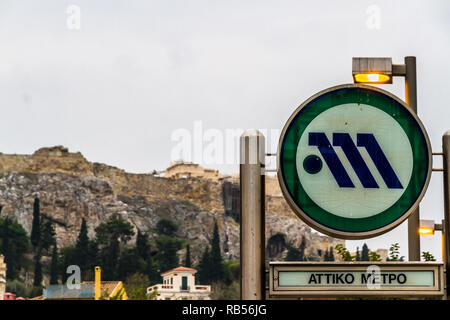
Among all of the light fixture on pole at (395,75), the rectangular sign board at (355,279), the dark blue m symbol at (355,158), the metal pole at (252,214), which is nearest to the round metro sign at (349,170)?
the dark blue m symbol at (355,158)

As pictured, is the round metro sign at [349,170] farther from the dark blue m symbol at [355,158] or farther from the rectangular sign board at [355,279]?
the rectangular sign board at [355,279]

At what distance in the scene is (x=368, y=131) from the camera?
9.57 meters

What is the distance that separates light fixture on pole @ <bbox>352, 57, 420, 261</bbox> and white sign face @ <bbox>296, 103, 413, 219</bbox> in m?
1.18

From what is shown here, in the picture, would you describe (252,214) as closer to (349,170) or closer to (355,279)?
(349,170)

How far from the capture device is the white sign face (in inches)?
372

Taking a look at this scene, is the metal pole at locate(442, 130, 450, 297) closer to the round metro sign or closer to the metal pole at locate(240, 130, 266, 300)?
the round metro sign

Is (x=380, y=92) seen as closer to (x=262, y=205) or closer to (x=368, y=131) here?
(x=368, y=131)

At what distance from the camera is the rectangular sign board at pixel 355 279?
907 cm

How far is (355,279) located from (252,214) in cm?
139

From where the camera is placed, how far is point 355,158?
942 centimetres
